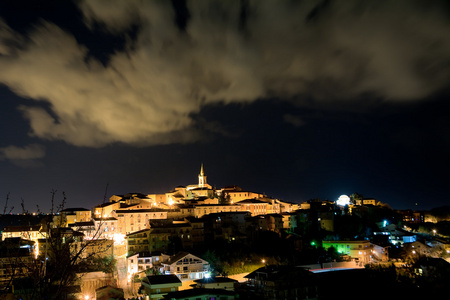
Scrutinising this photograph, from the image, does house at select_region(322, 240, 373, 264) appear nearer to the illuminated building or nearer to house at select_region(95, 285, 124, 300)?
the illuminated building

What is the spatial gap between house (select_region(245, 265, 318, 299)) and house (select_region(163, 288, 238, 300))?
140 inches

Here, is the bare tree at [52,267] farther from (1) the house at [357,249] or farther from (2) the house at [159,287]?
(1) the house at [357,249]

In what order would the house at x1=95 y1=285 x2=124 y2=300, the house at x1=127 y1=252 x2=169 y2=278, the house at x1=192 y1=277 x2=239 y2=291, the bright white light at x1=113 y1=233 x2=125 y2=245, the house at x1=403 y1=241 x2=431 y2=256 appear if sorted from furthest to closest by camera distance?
the house at x1=403 y1=241 x2=431 y2=256 < the bright white light at x1=113 y1=233 x2=125 y2=245 < the house at x1=127 y1=252 x2=169 y2=278 < the house at x1=95 y1=285 x2=124 y2=300 < the house at x1=192 y1=277 x2=239 y2=291

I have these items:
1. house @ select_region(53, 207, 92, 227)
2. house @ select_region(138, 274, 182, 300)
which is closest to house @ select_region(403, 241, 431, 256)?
house @ select_region(138, 274, 182, 300)

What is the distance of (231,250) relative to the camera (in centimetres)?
3831

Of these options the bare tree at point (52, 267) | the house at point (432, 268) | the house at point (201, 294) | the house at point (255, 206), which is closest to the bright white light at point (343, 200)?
the house at point (255, 206)

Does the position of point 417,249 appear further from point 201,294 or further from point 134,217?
point 134,217

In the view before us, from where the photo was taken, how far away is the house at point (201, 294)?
21312 mm

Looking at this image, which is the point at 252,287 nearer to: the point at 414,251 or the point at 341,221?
the point at 414,251

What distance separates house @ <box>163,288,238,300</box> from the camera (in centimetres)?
2131

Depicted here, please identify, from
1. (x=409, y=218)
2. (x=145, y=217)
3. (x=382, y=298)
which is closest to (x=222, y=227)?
(x=145, y=217)

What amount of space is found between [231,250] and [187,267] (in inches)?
356

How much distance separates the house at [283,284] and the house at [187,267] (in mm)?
5428

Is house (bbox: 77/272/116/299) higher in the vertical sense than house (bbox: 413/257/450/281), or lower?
higher
